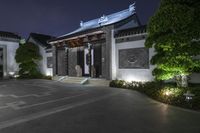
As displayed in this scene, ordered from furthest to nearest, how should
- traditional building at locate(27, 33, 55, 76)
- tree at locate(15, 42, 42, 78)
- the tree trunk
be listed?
1. traditional building at locate(27, 33, 55, 76)
2. tree at locate(15, 42, 42, 78)
3. the tree trunk

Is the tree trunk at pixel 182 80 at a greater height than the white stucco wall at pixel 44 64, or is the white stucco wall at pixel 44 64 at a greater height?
the white stucco wall at pixel 44 64

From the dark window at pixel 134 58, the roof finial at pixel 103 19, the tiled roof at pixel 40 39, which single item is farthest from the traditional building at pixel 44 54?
the dark window at pixel 134 58

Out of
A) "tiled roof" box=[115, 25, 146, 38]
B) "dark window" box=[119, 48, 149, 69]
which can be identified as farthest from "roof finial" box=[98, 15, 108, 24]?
"dark window" box=[119, 48, 149, 69]

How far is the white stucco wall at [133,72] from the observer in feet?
42.9

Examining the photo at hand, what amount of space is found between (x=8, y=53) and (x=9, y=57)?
21.0 inches

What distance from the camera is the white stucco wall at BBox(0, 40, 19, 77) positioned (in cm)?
2397

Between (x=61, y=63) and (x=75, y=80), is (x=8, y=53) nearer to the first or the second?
(x=61, y=63)

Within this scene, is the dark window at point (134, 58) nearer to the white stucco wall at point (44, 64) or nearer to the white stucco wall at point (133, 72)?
the white stucco wall at point (133, 72)

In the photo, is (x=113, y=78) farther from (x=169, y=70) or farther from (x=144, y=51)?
(x=169, y=70)

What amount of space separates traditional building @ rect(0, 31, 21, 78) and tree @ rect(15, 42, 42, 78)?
6.06 feet

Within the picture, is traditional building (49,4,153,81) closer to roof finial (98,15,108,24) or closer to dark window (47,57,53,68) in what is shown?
roof finial (98,15,108,24)

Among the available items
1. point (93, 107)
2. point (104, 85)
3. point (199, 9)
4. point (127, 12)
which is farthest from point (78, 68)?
point (199, 9)

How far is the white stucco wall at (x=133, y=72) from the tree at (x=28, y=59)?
12.0m

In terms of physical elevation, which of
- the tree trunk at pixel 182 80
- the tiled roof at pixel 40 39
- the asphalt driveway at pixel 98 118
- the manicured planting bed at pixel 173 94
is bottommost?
the asphalt driveway at pixel 98 118
